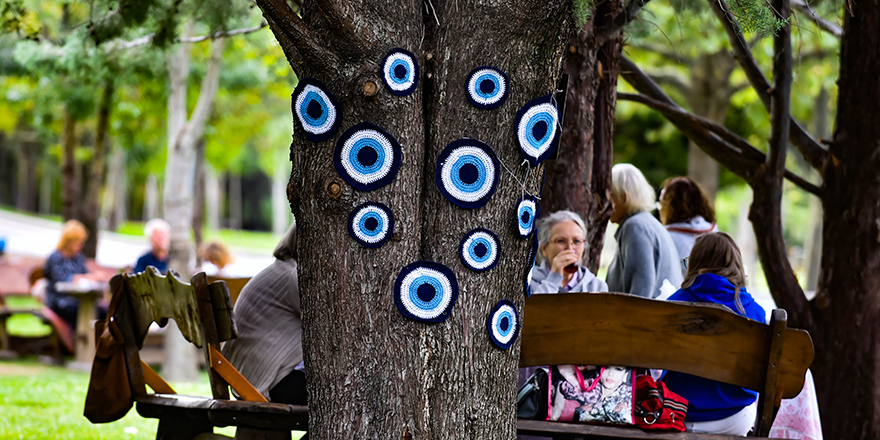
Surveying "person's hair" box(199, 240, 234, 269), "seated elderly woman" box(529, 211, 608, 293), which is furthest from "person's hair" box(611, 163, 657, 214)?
"person's hair" box(199, 240, 234, 269)

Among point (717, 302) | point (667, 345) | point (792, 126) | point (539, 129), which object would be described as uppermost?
point (792, 126)

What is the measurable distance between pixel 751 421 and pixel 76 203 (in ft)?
42.0

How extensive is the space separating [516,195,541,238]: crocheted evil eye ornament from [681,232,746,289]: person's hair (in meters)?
1.26

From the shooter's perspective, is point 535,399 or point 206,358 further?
point 206,358

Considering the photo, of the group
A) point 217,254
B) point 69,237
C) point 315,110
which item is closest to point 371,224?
point 315,110

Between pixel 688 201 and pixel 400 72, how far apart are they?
307cm

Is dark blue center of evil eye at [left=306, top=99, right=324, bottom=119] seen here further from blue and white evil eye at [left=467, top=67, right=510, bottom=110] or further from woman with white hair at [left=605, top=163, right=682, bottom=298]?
woman with white hair at [left=605, top=163, right=682, bottom=298]

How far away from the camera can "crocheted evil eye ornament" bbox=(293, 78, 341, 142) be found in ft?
8.33

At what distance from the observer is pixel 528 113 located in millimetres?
2609

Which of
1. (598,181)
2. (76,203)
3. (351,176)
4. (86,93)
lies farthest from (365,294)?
(76,203)

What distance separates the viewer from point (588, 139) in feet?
15.9

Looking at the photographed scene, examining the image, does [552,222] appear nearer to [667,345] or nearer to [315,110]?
[667,345]

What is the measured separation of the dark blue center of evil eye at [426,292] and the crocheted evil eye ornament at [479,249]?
0.13 metres

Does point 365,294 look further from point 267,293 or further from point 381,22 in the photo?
point 267,293
